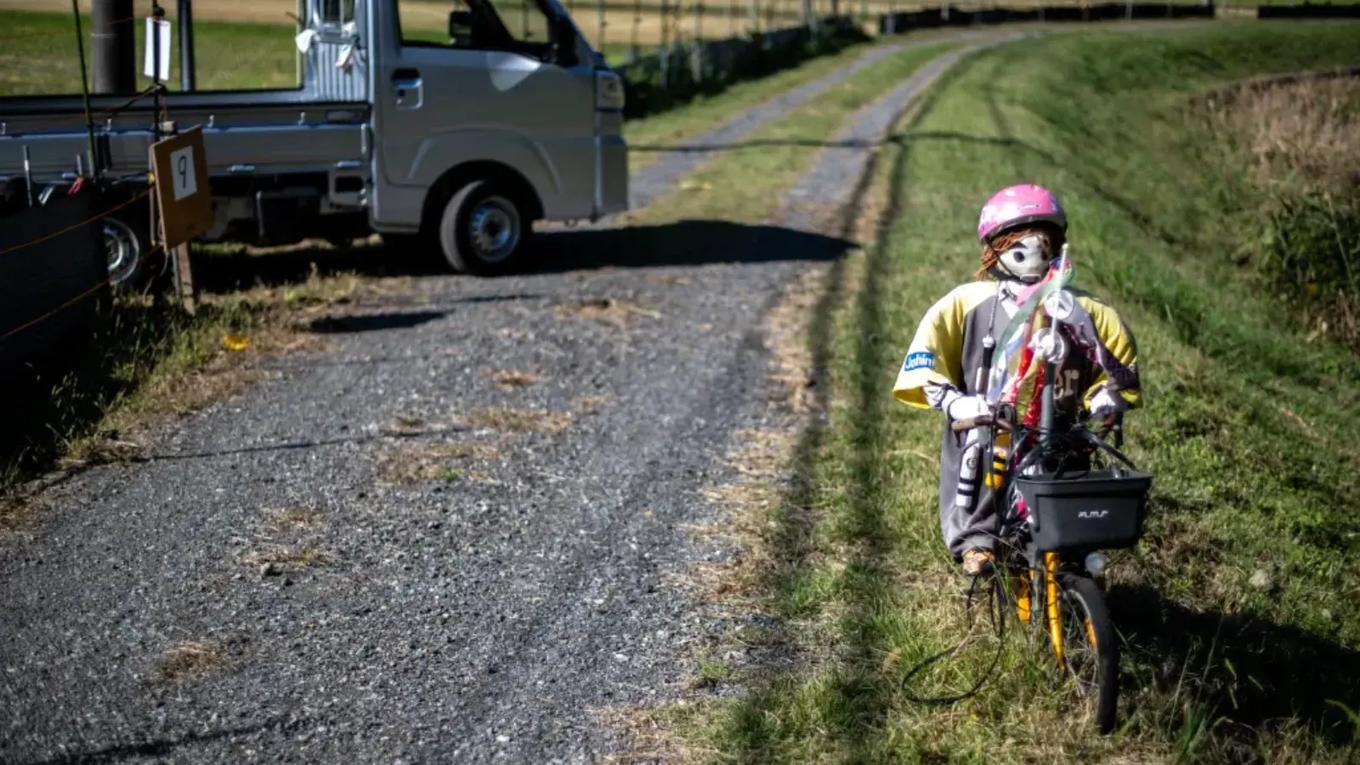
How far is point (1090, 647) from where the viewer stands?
4.40 meters

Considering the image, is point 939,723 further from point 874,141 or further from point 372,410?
point 874,141

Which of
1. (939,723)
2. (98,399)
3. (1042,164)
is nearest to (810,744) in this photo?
(939,723)

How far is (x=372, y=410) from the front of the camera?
777cm

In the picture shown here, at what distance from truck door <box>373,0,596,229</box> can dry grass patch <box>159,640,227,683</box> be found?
6.00m

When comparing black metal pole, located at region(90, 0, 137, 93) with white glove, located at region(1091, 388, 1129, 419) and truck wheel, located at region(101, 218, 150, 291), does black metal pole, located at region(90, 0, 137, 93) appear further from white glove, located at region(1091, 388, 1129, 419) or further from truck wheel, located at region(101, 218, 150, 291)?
white glove, located at region(1091, 388, 1129, 419)

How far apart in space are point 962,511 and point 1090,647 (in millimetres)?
727

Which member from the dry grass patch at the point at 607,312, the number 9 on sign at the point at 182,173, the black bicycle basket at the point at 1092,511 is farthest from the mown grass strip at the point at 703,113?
the black bicycle basket at the point at 1092,511

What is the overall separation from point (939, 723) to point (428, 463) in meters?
3.14

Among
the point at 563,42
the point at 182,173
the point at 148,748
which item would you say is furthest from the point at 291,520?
the point at 563,42

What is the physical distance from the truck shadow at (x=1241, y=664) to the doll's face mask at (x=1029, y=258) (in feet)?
4.00

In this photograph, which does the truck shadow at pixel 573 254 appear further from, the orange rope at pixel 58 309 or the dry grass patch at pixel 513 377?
the dry grass patch at pixel 513 377

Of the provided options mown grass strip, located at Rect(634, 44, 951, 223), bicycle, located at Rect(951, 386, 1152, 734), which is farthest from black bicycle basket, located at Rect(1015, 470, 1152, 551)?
mown grass strip, located at Rect(634, 44, 951, 223)

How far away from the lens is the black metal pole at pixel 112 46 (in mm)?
10539

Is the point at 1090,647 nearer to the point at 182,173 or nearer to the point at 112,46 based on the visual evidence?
the point at 182,173
